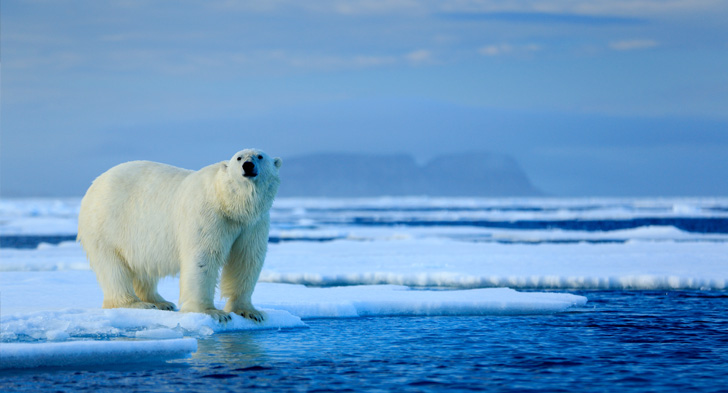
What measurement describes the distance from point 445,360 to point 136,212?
268 centimetres

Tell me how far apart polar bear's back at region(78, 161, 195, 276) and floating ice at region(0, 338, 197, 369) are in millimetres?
1173

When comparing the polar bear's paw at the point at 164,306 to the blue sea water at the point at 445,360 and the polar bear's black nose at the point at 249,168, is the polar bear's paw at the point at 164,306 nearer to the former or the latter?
the blue sea water at the point at 445,360

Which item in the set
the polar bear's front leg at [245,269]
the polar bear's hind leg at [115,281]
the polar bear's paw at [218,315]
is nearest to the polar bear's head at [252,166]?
the polar bear's front leg at [245,269]

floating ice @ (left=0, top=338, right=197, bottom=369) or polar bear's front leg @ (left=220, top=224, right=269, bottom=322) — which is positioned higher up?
polar bear's front leg @ (left=220, top=224, right=269, bottom=322)

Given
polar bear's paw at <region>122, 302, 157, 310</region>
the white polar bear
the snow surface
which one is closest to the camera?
the snow surface

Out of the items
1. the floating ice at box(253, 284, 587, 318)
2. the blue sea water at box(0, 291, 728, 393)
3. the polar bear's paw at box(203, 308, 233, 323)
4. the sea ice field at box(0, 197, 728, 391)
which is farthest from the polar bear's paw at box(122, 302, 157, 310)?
the floating ice at box(253, 284, 587, 318)

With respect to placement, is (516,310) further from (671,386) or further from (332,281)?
(332,281)

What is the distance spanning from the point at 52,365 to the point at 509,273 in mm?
6483

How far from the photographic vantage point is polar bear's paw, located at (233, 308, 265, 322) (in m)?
5.66

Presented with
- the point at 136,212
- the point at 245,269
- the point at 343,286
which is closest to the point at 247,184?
the point at 245,269

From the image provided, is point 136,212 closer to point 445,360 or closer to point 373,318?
point 373,318

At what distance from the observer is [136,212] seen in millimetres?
5883

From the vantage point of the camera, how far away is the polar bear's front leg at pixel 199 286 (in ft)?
17.7

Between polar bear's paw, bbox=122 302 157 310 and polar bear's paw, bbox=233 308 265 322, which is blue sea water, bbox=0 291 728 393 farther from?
polar bear's paw, bbox=122 302 157 310
